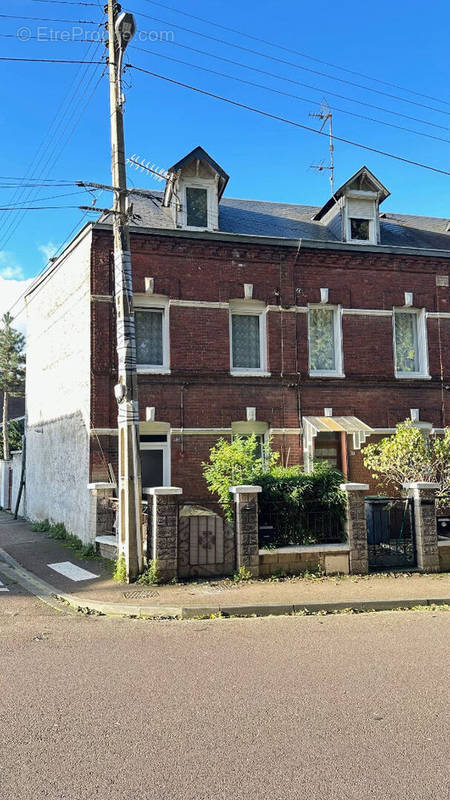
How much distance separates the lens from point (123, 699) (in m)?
5.27

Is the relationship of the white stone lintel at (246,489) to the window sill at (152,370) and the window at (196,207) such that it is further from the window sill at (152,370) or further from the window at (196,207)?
the window at (196,207)

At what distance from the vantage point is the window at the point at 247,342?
53.2 ft

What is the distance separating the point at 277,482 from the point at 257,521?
3.06 feet

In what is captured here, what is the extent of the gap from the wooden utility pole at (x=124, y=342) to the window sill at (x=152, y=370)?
169 inches

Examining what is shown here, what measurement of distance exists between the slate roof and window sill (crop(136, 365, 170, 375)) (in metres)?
3.40

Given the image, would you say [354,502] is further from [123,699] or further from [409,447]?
[123,699]

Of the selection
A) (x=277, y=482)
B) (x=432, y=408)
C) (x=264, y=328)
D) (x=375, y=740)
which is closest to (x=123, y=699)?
(x=375, y=740)

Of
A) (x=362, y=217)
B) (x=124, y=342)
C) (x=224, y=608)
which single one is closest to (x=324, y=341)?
(x=362, y=217)

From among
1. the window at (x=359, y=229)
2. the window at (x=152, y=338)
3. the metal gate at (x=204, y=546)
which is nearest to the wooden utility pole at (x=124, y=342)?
the metal gate at (x=204, y=546)

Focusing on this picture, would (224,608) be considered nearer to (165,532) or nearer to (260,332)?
(165,532)

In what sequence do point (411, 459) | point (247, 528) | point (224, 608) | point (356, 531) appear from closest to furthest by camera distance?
point (224, 608) < point (247, 528) < point (356, 531) < point (411, 459)

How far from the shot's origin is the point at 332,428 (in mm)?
15641

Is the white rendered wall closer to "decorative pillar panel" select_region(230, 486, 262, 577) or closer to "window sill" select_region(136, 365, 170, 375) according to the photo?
"window sill" select_region(136, 365, 170, 375)

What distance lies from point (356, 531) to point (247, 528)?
6.57ft
